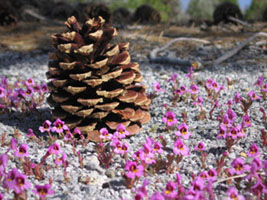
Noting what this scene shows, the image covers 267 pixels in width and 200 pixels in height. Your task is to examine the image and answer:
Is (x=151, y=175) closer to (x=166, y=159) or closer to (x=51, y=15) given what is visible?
(x=166, y=159)

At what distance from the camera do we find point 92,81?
9.59ft

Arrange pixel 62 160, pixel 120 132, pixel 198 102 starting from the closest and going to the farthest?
pixel 62 160 < pixel 120 132 < pixel 198 102

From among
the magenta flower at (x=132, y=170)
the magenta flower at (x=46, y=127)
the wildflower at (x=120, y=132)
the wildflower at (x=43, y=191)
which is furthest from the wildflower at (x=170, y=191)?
the magenta flower at (x=46, y=127)

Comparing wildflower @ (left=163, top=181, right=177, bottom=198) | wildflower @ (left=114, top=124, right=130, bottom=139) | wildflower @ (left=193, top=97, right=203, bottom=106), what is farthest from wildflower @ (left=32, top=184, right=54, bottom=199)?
wildflower @ (left=193, top=97, right=203, bottom=106)

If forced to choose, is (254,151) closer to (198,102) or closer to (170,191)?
(170,191)

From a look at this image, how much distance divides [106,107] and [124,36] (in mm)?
5086

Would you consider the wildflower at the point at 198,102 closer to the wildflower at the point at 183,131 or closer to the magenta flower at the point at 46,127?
the wildflower at the point at 183,131

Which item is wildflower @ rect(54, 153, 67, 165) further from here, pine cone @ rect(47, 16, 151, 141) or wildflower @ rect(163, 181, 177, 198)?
wildflower @ rect(163, 181, 177, 198)

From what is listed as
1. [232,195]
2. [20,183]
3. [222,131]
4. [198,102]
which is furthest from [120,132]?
[198,102]

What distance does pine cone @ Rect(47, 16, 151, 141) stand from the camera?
9.68 feet

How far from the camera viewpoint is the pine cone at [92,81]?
295cm

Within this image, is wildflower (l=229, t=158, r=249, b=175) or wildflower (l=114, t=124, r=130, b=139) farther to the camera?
wildflower (l=114, t=124, r=130, b=139)

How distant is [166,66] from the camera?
5672mm

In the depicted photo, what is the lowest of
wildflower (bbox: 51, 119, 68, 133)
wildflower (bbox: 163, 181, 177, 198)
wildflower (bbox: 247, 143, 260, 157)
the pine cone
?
wildflower (bbox: 163, 181, 177, 198)
